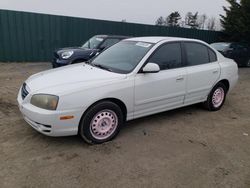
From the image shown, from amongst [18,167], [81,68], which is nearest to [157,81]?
[81,68]

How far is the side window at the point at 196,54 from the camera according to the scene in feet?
15.4

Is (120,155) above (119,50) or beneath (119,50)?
beneath

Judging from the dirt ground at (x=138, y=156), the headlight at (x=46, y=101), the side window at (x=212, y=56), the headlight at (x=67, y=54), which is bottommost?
the dirt ground at (x=138, y=156)

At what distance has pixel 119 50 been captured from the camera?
4566 mm

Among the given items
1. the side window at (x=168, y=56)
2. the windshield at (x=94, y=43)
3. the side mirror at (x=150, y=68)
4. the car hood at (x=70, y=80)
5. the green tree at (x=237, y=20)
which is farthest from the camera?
the green tree at (x=237, y=20)

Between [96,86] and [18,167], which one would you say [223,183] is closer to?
[96,86]

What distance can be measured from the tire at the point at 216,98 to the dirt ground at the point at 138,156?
22.2 inches

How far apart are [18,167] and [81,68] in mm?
1896

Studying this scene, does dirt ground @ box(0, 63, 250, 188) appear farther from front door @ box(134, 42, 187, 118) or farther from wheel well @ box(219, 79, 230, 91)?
wheel well @ box(219, 79, 230, 91)

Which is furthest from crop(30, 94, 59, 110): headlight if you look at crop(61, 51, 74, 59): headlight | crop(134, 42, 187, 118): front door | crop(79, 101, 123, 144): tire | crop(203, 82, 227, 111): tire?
crop(61, 51, 74, 59): headlight

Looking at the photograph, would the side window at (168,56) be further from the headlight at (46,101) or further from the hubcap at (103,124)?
the headlight at (46,101)

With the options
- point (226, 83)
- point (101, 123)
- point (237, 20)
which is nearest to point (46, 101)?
point (101, 123)

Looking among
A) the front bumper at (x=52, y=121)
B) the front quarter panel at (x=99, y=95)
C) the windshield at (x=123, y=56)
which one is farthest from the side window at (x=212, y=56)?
the front bumper at (x=52, y=121)

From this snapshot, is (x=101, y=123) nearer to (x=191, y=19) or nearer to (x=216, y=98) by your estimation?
(x=216, y=98)
